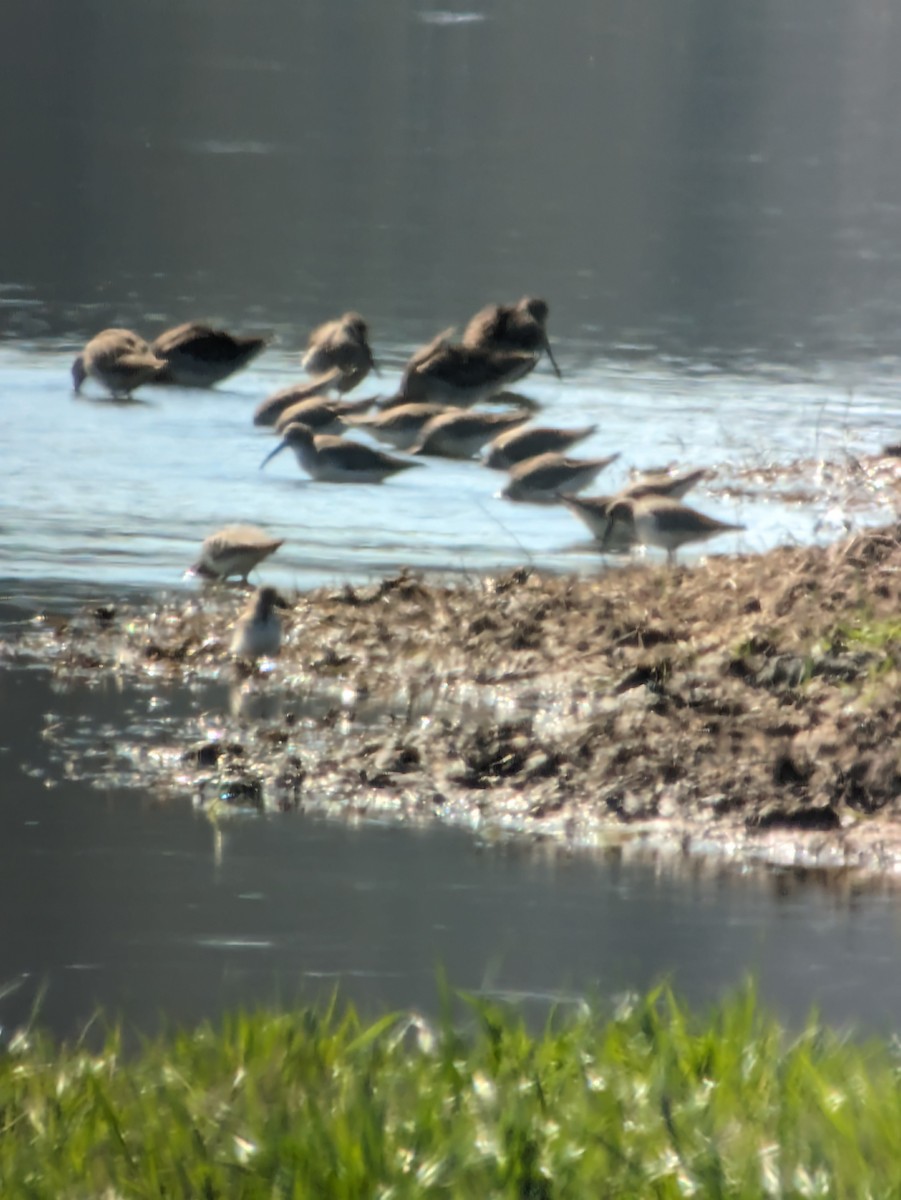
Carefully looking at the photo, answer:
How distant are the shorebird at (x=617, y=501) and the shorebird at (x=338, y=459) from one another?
5.86 feet

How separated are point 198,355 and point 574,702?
8.86 metres

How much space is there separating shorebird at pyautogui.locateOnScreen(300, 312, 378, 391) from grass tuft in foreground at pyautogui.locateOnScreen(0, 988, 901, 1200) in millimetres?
11233

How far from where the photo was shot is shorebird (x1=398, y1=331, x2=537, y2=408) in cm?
1560

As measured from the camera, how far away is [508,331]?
655 inches

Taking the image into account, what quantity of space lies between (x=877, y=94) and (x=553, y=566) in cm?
4612

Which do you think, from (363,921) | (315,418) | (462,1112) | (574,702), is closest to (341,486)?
(315,418)

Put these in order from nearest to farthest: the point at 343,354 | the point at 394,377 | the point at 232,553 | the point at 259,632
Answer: the point at 259,632 → the point at 232,553 → the point at 343,354 → the point at 394,377

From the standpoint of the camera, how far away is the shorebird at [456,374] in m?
15.6

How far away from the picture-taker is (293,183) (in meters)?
31.3

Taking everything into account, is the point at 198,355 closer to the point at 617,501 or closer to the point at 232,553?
the point at 617,501

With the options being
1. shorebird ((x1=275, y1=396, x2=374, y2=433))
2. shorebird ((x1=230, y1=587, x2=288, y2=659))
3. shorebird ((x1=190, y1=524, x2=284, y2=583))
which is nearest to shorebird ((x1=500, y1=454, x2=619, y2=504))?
shorebird ((x1=275, y1=396, x2=374, y2=433))

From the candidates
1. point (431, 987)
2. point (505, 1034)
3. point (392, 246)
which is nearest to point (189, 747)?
point (431, 987)

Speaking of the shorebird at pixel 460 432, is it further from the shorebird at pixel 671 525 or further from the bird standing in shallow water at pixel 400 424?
the shorebird at pixel 671 525

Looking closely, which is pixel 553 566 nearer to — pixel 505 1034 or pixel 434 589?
pixel 434 589
